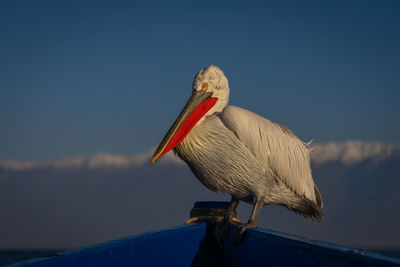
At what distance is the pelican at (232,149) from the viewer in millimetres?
2721

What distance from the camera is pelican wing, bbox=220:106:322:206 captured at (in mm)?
2779

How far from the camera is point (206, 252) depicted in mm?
2338

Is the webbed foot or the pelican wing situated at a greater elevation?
the pelican wing

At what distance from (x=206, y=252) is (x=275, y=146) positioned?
105 cm

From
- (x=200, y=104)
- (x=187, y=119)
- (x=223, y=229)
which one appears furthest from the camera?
(x=200, y=104)

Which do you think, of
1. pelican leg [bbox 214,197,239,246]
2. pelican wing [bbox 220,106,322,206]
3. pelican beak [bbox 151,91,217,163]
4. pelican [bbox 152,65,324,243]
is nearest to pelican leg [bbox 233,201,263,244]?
pelican [bbox 152,65,324,243]

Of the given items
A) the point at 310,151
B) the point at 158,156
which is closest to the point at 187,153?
the point at 158,156

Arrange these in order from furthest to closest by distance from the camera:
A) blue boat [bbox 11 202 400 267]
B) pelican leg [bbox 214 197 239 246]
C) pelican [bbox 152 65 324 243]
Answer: pelican [bbox 152 65 324 243] → pelican leg [bbox 214 197 239 246] → blue boat [bbox 11 202 400 267]

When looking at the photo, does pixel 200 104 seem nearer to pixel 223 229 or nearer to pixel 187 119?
pixel 187 119

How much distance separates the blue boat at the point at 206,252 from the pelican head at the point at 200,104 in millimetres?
724

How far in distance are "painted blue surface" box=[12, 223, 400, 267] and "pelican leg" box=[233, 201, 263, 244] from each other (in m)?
0.04

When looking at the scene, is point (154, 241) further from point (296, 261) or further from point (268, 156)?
point (268, 156)

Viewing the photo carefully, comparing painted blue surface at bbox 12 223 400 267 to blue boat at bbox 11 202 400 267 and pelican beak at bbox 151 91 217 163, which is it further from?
pelican beak at bbox 151 91 217 163

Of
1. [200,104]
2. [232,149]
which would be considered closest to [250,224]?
[232,149]
